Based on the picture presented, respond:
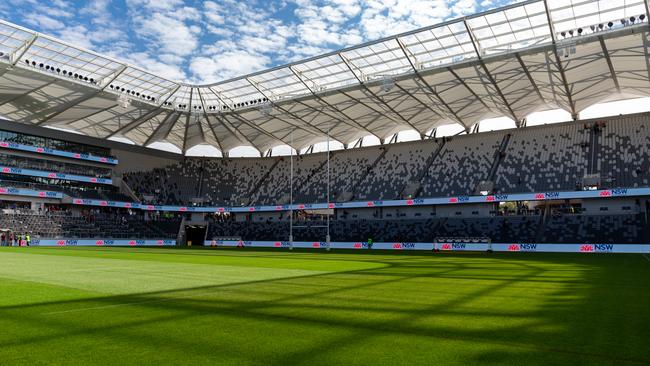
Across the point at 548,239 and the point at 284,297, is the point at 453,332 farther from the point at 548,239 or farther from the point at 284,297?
the point at 548,239

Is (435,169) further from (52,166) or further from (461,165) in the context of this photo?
(52,166)

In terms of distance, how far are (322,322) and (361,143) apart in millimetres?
60481

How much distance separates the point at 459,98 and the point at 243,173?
39759 millimetres

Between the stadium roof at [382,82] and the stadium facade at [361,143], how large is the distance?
195mm

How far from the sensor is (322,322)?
8531mm

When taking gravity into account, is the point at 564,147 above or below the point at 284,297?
above

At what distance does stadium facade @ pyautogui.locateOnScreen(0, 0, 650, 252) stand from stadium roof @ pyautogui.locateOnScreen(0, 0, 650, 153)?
7.7 inches

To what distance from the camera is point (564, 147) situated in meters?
49.7

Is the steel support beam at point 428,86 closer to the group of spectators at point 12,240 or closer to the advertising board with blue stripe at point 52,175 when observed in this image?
the group of spectators at point 12,240

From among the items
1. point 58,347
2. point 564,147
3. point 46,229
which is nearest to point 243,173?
point 46,229

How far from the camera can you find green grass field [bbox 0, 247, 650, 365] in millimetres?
6215

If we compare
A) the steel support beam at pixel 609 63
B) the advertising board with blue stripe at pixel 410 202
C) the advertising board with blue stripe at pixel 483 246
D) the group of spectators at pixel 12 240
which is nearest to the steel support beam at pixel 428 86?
the advertising board with blue stripe at pixel 410 202

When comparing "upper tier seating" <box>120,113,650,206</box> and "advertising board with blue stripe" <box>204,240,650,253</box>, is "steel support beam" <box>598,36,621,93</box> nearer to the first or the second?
"upper tier seating" <box>120,113,650,206</box>

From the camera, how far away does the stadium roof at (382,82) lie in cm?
3253
